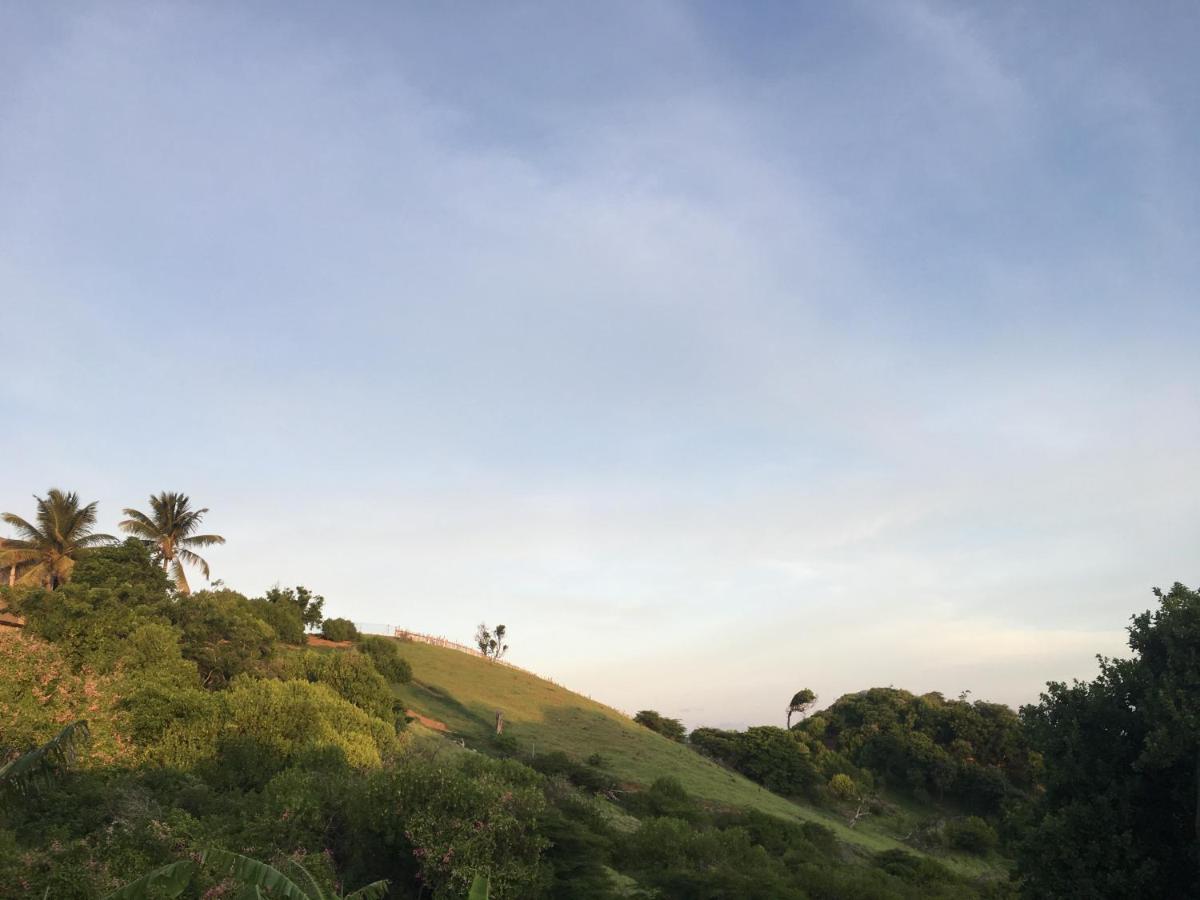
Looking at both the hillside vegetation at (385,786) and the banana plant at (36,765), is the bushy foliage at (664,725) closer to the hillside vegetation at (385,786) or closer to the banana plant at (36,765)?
the hillside vegetation at (385,786)

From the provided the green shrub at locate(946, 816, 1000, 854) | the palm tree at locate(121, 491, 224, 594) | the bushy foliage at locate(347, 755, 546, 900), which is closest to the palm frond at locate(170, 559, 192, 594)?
the palm tree at locate(121, 491, 224, 594)

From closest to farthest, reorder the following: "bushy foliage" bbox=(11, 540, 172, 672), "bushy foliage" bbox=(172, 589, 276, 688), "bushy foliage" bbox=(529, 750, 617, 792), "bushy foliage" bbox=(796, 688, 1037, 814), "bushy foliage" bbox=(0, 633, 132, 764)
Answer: "bushy foliage" bbox=(0, 633, 132, 764), "bushy foliage" bbox=(11, 540, 172, 672), "bushy foliage" bbox=(172, 589, 276, 688), "bushy foliage" bbox=(529, 750, 617, 792), "bushy foliage" bbox=(796, 688, 1037, 814)

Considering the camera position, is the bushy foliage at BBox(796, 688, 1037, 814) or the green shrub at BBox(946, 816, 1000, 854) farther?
the bushy foliage at BBox(796, 688, 1037, 814)

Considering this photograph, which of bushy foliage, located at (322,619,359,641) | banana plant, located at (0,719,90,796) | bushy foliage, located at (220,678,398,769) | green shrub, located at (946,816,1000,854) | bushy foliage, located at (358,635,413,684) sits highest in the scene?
bushy foliage, located at (322,619,359,641)

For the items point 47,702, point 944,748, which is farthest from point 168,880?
point 944,748

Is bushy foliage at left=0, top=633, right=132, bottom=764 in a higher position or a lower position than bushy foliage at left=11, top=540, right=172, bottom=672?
lower

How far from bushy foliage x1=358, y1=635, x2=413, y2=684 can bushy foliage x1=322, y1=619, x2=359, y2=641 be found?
10359 mm

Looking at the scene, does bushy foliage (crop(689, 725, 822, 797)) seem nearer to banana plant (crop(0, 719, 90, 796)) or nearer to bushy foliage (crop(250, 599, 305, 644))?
bushy foliage (crop(250, 599, 305, 644))

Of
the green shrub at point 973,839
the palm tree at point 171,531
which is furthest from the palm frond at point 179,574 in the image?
the green shrub at point 973,839

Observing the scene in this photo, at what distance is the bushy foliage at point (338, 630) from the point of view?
93.3m

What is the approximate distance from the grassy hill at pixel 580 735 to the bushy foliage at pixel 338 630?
8938 millimetres

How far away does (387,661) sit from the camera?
7944 cm

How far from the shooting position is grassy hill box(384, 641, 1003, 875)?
7075cm

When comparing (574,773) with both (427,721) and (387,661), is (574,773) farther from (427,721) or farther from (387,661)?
(387,661)
